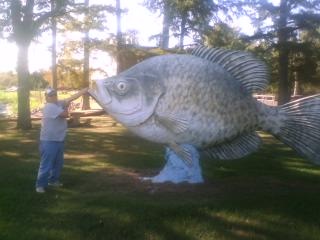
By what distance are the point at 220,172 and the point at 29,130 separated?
901 cm

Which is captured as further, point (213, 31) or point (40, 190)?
point (213, 31)

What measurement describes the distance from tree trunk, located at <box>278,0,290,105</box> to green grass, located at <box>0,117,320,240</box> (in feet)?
31.2

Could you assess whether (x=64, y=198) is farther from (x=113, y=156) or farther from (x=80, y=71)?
(x=80, y=71)

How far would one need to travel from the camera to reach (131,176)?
7.52 meters

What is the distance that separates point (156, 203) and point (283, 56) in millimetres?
13908

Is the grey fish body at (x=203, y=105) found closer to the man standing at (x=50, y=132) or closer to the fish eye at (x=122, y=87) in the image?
the fish eye at (x=122, y=87)

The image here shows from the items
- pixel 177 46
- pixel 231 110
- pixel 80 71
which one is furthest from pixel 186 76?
pixel 80 71

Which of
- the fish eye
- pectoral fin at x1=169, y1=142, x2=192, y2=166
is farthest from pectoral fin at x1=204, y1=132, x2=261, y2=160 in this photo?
the fish eye

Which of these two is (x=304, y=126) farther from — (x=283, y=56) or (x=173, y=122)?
(x=283, y=56)

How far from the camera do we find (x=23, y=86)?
640 inches

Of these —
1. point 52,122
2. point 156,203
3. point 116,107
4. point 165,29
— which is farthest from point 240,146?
point 165,29

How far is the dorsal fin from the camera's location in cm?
589

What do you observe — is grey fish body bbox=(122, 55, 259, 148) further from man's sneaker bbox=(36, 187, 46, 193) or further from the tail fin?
man's sneaker bbox=(36, 187, 46, 193)

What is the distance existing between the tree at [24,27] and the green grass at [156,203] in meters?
7.15
